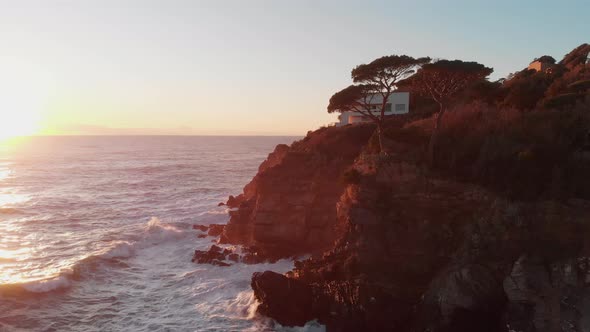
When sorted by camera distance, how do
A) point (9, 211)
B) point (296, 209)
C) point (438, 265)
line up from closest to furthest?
point (438, 265) < point (296, 209) < point (9, 211)

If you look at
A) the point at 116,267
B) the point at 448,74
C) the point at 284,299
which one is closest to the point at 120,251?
the point at 116,267

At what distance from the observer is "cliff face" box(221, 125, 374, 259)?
30141 mm

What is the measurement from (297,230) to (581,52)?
146 ft

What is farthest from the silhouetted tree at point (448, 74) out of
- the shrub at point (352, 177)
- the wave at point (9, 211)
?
the wave at point (9, 211)

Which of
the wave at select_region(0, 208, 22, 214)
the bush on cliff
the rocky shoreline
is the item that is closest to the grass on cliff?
the bush on cliff

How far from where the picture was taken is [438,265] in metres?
19.6

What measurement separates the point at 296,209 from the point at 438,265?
13045 millimetres

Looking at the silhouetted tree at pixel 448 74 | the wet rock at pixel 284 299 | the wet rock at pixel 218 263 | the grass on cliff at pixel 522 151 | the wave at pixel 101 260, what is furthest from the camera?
the wet rock at pixel 218 263

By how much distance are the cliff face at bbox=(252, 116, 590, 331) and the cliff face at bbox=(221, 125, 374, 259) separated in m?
6.10

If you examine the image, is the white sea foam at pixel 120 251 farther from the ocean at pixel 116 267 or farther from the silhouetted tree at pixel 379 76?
the silhouetted tree at pixel 379 76

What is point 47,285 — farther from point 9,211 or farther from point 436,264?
point 9,211

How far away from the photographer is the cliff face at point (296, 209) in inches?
1187

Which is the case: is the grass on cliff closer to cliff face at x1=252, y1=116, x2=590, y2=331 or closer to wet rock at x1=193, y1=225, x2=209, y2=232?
cliff face at x1=252, y1=116, x2=590, y2=331

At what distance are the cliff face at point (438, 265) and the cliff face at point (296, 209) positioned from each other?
20.0 ft
